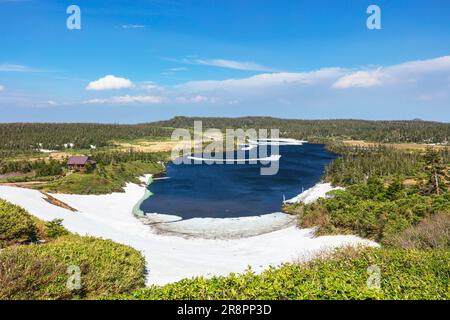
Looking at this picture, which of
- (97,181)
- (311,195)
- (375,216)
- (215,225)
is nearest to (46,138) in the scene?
(97,181)

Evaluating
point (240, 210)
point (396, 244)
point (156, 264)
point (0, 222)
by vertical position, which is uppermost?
point (0, 222)

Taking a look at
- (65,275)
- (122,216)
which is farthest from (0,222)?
(122,216)

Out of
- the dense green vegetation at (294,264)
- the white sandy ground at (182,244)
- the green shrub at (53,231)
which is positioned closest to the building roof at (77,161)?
the white sandy ground at (182,244)

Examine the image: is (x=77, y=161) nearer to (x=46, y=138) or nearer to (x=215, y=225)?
(x=215, y=225)

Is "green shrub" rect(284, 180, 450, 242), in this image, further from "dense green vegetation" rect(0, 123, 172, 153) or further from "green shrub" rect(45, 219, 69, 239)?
"dense green vegetation" rect(0, 123, 172, 153)

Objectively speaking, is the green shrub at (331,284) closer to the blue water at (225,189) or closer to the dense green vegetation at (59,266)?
the dense green vegetation at (59,266)

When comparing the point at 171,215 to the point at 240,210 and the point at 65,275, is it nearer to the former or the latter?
the point at 240,210
